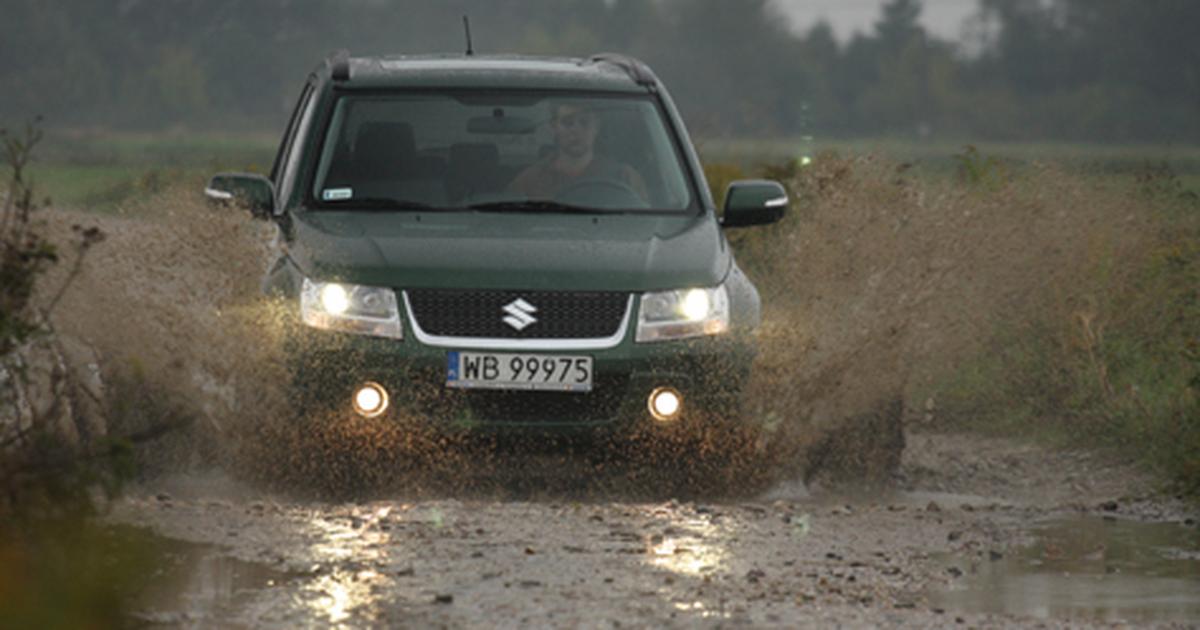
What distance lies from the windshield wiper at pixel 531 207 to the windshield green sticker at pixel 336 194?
0.53 m

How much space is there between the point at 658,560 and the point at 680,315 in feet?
6.08

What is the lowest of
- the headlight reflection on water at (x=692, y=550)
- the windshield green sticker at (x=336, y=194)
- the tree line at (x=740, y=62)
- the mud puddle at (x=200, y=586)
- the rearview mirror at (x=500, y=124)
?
the headlight reflection on water at (x=692, y=550)

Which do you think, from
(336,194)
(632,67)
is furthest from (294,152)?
(632,67)

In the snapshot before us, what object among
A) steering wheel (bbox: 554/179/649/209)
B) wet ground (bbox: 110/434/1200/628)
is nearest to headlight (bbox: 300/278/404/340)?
wet ground (bbox: 110/434/1200/628)

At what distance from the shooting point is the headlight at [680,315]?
883cm

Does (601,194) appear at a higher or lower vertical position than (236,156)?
lower

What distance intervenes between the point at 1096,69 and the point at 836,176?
7717cm

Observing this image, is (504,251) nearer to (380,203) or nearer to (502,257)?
(502,257)

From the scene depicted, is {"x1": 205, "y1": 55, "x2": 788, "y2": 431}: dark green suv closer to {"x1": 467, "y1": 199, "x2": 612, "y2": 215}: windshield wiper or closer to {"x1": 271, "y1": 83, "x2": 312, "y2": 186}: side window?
{"x1": 467, "y1": 199, "x2": 612, "y2": 215}: windshield wiper

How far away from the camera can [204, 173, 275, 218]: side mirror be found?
9.43 metres

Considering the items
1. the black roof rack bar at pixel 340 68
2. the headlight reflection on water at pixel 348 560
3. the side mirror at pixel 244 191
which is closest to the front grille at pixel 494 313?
the headlight reflection on water at pixel 348 560

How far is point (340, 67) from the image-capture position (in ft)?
33.5

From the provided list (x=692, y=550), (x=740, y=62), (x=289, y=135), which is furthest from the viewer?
(x=740, y=62)

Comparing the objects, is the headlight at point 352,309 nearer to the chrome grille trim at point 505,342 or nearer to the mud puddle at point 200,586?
the chrome grille trim at point 505,342
